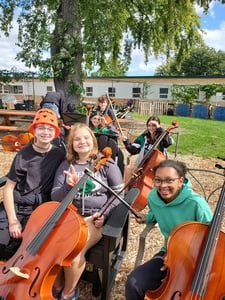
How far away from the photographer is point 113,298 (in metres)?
1.94

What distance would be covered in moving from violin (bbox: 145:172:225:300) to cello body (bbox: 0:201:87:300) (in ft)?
1.85

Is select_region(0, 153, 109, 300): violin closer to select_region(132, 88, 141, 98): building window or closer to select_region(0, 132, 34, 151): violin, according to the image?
select_region(0, 132, 34, 151): violin

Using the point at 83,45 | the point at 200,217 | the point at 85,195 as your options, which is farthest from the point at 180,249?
the point at 83,45

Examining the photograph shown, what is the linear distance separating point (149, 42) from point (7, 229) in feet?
35.2

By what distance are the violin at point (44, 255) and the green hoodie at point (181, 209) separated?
2.10ft

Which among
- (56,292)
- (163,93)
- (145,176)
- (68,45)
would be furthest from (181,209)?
(163,93)

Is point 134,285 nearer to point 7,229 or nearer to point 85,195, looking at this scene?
point 85,195

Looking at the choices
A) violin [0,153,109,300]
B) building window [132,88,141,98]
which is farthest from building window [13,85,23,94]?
violin [0,153,109,300]

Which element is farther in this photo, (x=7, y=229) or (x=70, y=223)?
(x=7, y=229)

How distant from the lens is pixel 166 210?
172 centimetres

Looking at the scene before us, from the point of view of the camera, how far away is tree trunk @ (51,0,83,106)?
667cm

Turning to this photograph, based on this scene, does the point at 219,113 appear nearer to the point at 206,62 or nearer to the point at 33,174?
the point at 33,174

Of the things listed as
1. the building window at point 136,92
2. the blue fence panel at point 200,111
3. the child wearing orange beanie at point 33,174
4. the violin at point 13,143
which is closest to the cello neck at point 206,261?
the child wearing orange beanie at point 33,174

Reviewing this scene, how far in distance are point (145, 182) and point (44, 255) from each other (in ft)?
6.38
